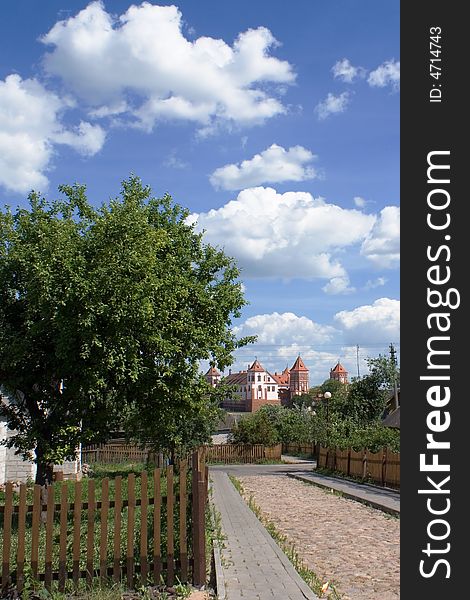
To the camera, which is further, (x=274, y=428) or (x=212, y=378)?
(x=212, y=378)

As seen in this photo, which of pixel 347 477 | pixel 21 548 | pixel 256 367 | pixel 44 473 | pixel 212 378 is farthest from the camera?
pixel 256 367

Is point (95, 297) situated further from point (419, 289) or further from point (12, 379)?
point (419, 289)

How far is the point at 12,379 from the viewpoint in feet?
47.3

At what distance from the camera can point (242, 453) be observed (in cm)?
5100

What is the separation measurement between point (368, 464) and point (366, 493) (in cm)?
425

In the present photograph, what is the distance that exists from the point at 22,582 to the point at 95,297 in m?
6.38

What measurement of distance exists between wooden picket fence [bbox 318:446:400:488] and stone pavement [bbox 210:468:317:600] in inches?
362

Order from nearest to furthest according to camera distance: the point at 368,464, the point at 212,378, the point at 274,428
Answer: the point at 368,464 → the point at 274,428 → the point at 212,378

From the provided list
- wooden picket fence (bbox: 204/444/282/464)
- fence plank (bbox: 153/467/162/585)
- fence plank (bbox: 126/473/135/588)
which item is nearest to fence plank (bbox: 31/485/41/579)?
fence plank (bbox: 126/473/135/588)

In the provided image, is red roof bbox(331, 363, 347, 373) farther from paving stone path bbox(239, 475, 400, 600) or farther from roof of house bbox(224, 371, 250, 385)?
paving stone path bbox(239, 475, 400, 600)

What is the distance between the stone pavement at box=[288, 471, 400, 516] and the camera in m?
17.2

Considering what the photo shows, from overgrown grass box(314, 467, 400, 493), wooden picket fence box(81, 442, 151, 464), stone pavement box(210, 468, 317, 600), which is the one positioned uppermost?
stone pavement box(210, 468, 317, 600)

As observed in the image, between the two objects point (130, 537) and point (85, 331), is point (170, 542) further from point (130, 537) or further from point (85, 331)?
point (85, 331)

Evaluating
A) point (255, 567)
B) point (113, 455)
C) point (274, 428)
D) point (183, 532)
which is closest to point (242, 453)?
point (274, 428)
